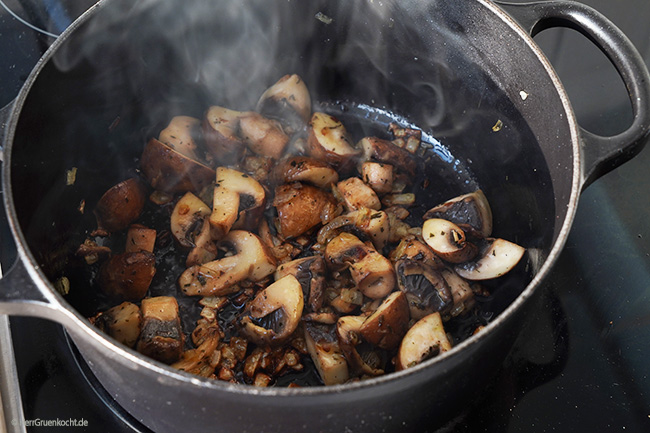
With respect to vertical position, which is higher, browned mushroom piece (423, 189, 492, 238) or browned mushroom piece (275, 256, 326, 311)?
browned mushroom piece (423, 189, 492, 238)

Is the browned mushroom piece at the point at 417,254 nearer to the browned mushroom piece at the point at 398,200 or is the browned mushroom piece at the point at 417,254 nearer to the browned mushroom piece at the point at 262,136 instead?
the browned mushroom piece at the point at 398,200

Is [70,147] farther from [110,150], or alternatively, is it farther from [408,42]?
[408,42]

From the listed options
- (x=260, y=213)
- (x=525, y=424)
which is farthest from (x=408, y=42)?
(x=525, y=424)

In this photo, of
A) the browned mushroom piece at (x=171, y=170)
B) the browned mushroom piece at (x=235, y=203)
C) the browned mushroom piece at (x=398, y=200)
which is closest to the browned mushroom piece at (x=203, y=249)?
the browned mushroom piece at (x=235, y=203)

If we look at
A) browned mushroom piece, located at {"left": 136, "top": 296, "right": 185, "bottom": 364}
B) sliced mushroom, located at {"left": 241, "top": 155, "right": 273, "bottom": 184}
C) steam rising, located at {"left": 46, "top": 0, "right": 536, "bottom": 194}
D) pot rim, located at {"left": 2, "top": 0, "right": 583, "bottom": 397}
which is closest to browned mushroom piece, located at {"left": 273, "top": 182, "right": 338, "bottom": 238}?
sliced mushroom, located at {"left": 241, "top": 155, "right": 273, "bottom": 184}

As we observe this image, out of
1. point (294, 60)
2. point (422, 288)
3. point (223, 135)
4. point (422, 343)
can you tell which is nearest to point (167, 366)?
point (422, 343)

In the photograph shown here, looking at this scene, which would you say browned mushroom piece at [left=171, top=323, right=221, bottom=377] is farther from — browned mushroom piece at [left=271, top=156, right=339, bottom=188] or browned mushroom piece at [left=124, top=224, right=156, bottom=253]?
browned mushroom piece at [left=271, top=156, right=339, bottom=188]
